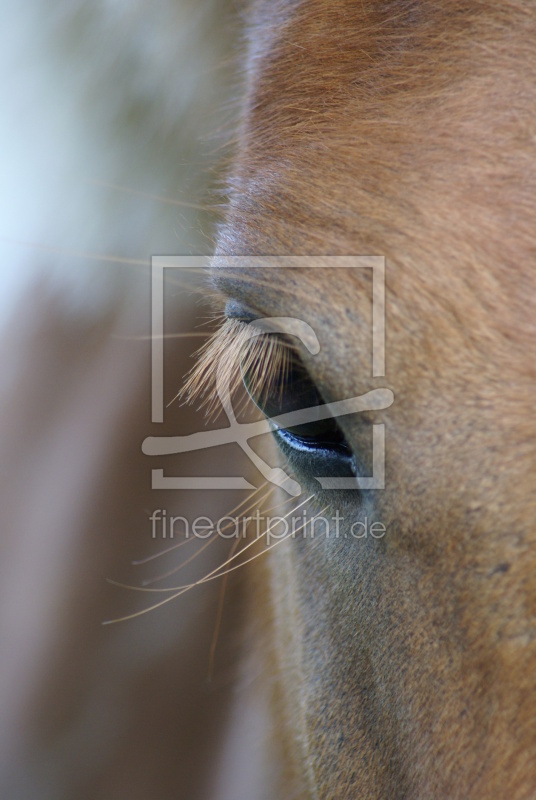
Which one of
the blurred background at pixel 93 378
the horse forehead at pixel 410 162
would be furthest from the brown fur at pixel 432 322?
the blurred background at pixel 93 378

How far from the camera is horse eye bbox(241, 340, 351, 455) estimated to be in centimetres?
57

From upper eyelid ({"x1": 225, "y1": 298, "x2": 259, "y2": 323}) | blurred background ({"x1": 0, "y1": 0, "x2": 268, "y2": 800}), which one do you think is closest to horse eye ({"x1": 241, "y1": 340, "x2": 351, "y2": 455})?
upper eyelid ({"x1": 225, "y1": 298, "x2": 259, "y2": 323})

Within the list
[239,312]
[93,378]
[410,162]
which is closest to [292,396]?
[239,312]

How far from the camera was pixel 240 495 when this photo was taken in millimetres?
898

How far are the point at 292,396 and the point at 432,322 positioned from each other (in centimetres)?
16

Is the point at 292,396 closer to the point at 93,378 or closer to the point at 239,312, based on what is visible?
the point at 239,312

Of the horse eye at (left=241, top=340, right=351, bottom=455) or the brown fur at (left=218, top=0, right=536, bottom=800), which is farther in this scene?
the horse eye at (left=241, top=340, right=351, bottom=455)

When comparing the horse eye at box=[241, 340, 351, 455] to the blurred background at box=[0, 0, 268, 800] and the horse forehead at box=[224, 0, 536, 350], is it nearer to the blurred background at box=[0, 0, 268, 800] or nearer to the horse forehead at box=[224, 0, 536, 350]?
the horse forehead at box=[224, 0, 536, 350]

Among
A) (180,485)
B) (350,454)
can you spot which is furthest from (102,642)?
(350,454)

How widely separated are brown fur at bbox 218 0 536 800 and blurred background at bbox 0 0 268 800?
32 cm

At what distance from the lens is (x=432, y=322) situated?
46cm

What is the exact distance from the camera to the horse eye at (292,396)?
0.57m

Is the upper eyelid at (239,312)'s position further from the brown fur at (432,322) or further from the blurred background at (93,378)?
the blurred background at (93,378)

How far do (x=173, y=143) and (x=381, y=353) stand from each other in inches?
21.6
